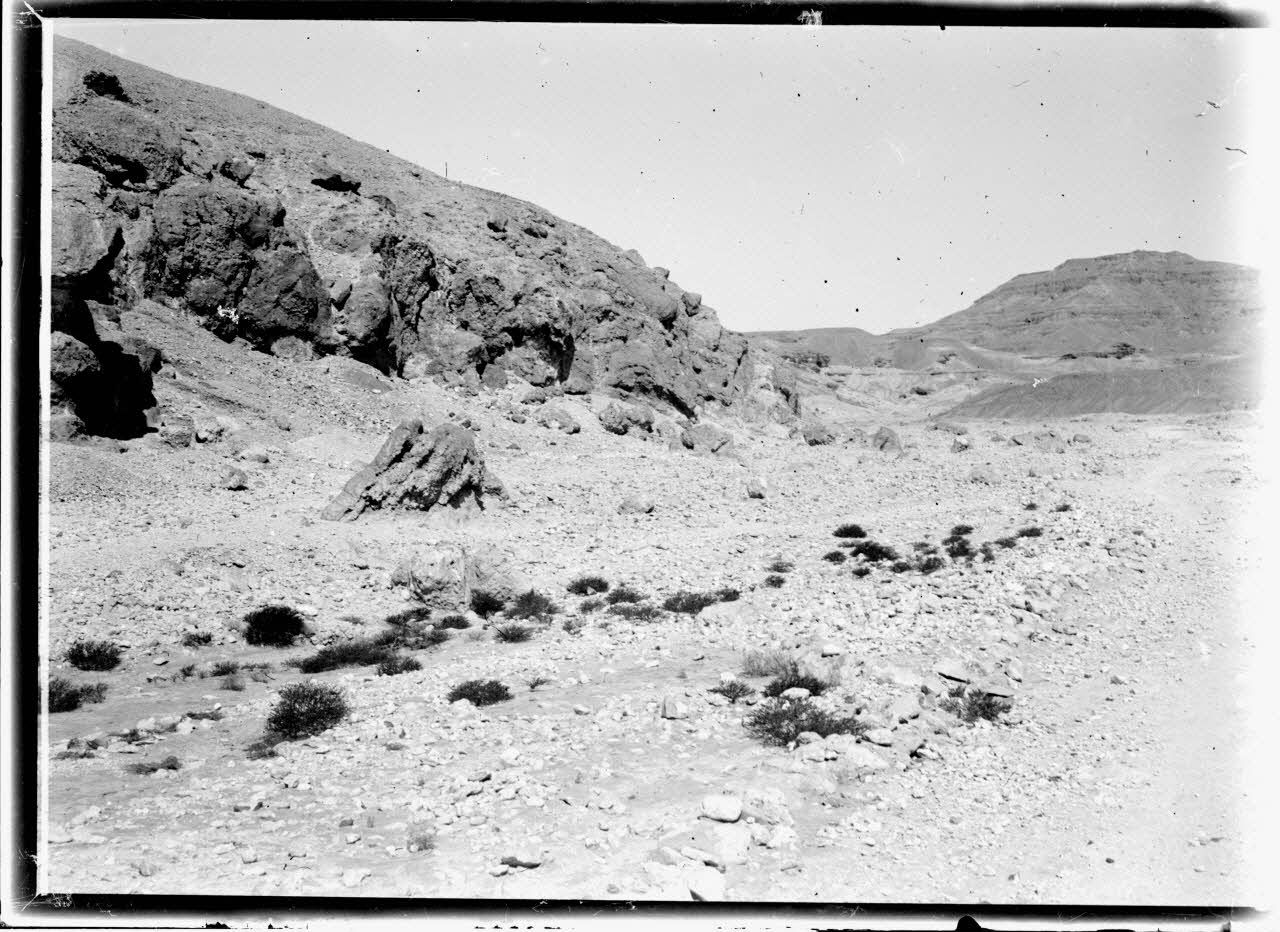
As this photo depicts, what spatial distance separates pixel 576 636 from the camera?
41.2 feet

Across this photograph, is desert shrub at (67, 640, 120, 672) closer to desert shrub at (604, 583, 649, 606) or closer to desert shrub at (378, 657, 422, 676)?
desert shrub at (378, 657, 422, 676)

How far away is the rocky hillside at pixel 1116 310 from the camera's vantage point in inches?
5226

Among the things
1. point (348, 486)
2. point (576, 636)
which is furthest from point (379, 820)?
point (348, 486)

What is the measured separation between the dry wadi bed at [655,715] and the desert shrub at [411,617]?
258 mm

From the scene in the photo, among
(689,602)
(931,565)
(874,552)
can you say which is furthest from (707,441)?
(689,602)

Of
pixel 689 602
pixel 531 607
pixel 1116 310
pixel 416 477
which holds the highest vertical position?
pixel 1116 310

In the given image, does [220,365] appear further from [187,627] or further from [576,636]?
[576,636]

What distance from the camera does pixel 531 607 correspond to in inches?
542

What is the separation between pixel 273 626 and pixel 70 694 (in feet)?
9.72

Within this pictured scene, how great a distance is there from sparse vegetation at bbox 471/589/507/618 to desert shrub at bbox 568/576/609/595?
4.63 feet

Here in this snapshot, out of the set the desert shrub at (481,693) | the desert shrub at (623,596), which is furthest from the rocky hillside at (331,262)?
the desert shrub at (481,693)

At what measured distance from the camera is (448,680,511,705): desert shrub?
9.70 m

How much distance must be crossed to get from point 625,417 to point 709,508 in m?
13.7

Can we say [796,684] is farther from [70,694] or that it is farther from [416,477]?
[416,477]
